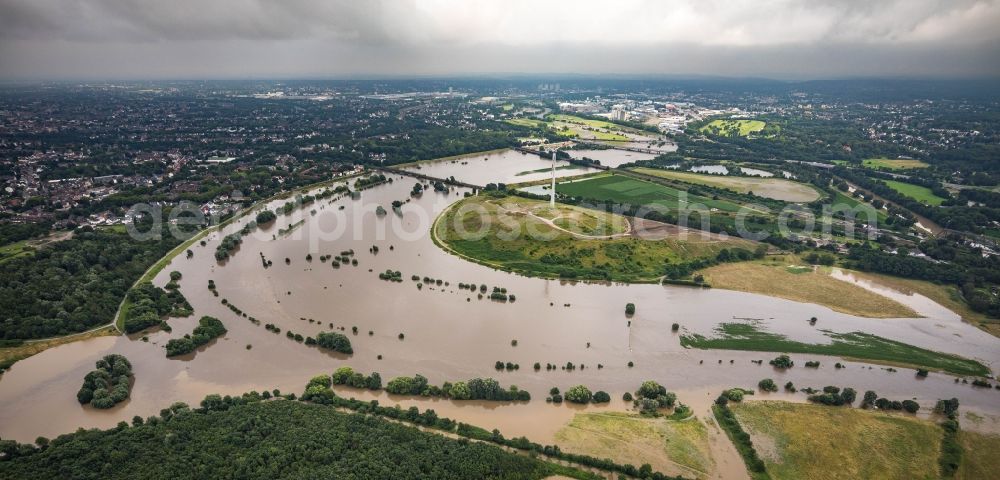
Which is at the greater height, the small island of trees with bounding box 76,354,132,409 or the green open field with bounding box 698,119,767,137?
the green open field with bounding box 698,119,767,137

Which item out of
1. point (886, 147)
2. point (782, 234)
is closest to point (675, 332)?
point (782, 234)

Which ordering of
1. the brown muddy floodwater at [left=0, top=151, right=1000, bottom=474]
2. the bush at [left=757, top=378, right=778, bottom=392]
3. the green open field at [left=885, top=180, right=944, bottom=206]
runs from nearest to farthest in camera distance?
1. the brown muddy floodwater at [left=0, top=151, right=1000, bottom=474]
2. the bush at [left=757, top=378, right=778, bottom=392]
3. the green open field at [left=885, top=180, right=944, bottom=206]

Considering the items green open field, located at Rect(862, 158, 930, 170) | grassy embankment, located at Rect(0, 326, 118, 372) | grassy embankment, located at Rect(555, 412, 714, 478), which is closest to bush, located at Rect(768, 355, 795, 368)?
grassy embankment, located at Rect(555, 412, 714, 478)

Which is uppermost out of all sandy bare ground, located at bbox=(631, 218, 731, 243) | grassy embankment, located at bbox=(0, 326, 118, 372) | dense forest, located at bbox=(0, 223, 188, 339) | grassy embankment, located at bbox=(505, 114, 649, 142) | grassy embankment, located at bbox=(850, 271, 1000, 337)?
grassy embankment, located at bbox=(505, 114, 649, 142)

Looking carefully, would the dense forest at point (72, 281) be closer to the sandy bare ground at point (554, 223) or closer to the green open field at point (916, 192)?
the sandy bare ground at point (554, 223)

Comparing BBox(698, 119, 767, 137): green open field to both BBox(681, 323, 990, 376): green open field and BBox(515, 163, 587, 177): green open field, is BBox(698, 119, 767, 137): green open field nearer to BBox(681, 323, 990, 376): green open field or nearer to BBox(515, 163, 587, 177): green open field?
BBox(515, 163, 587, 177): green open field

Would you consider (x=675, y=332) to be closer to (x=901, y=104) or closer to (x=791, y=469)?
(x=791, y=469)
